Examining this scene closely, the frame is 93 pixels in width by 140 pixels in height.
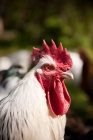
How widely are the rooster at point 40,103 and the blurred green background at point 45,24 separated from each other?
6.12 m

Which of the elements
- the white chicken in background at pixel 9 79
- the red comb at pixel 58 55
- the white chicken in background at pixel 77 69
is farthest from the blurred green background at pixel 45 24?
the red comb at pixel 58 55

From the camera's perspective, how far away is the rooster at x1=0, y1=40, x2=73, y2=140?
98.0 inches

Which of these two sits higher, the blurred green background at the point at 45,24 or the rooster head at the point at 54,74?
the blurred green background at the point at 45,24

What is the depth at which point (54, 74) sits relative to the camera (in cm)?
256

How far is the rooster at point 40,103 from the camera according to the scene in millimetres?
2488

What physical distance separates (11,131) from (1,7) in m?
10.4

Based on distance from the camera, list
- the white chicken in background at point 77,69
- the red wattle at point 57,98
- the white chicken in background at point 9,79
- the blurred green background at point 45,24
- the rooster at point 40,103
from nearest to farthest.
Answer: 1. the rooster at point 40,103
2. the red wattle at point 57,98
3. the white chicken in background at point 9,79
4. the white chicken in background at point 77,69
5. the blurred green background at point 45,24

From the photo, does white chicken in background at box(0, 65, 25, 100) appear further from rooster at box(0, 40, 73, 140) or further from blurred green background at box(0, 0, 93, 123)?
blurred green background at box(0, 0, 93, 123)

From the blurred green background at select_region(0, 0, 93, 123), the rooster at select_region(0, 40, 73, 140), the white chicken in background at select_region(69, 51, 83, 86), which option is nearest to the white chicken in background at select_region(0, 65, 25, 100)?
the rooster at select_region(0, 40, 73, 140)

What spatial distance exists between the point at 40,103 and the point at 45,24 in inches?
332

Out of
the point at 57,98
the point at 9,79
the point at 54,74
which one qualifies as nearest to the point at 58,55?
the point at 54,74

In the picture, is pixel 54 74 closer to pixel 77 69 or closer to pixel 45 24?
pixel 77 69

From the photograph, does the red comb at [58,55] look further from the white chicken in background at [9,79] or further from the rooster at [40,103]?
the white chicken in background at [9,79]

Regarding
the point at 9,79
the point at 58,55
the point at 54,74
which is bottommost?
the point at 54,74
